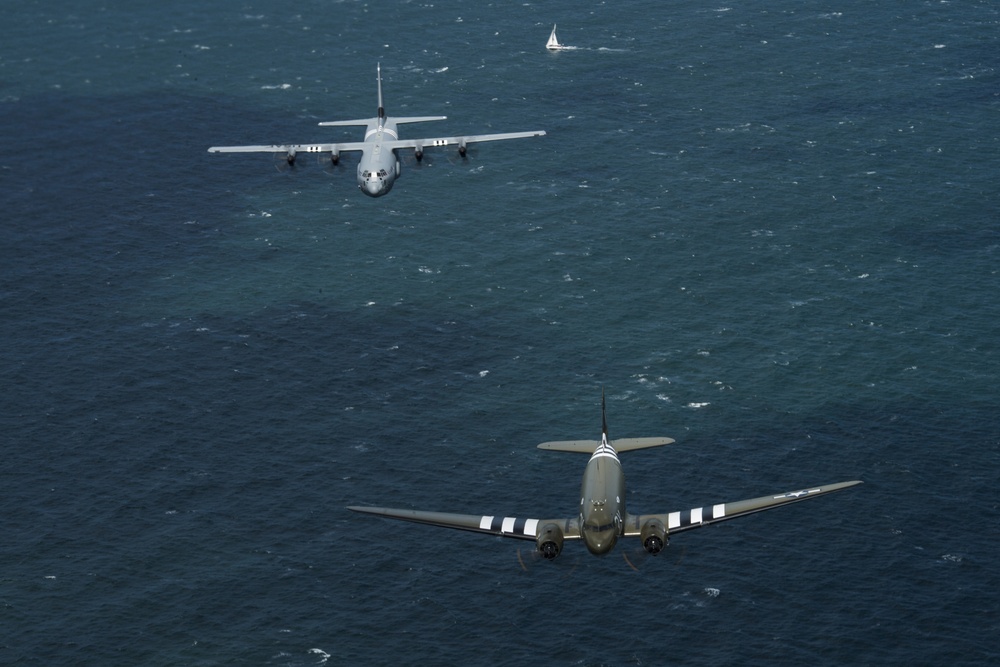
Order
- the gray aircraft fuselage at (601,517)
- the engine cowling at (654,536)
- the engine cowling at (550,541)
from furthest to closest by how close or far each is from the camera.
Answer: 1. the engine cowling at (550,541)
2. the engine cowling at (654,536)
3. the gray aircraft fuselage at (601,517)

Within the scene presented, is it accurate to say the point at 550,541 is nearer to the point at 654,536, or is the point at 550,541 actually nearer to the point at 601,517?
the point at 601,517

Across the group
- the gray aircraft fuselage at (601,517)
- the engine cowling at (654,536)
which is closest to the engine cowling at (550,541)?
the gray aircraft fuselage at (601,517)

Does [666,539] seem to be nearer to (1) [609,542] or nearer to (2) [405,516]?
(1) [609,542]

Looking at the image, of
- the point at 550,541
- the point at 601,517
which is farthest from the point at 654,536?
the point at 550,541

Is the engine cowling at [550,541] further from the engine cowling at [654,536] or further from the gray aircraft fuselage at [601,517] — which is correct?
the engine cowling at [654,536]

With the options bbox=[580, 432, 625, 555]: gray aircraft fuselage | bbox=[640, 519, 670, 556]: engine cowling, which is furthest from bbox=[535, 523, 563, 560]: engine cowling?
bbox=[640, 519, 670, 556]: engine cowling

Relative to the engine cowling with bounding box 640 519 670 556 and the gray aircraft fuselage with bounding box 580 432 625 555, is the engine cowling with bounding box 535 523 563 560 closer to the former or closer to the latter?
the gray aircraft fuselage with bounding box 580 432 625 555

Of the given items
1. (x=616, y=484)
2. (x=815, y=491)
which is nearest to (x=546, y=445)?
(x=616, y=484)

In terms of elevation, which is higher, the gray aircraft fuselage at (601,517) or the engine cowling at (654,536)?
the gray aircraft fuselage at (601,517)

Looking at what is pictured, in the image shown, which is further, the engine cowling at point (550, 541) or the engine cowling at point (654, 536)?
the engine cowling at point (550, 541)
